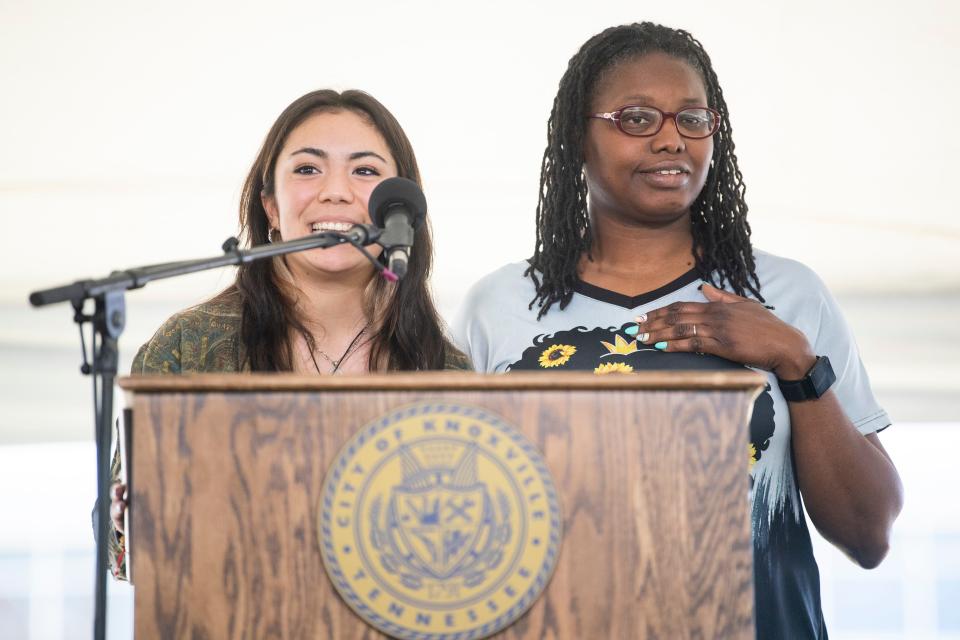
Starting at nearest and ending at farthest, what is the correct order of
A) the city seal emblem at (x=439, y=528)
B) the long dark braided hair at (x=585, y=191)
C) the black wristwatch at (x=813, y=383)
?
the city seal emblem at (x=439, y=528)
the black wristwatch at (x=813, y=383)
the long dark braided hair at (x=585, y=191)

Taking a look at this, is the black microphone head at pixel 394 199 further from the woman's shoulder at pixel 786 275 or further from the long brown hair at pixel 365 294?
the woman's shoulder at pixel 786 275

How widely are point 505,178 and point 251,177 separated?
5.62ft

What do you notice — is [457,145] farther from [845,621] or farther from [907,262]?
[845,621]

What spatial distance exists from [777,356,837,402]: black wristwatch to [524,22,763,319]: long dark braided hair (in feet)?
0.70

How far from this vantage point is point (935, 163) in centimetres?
384

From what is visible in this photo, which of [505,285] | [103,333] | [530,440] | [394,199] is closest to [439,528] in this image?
[530,440]

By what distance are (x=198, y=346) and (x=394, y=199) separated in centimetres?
68

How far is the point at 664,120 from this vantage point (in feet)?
6.86

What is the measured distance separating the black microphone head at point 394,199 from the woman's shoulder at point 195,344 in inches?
24.9

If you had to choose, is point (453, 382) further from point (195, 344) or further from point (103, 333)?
point (195, 344)

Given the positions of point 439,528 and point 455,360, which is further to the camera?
point 455,360

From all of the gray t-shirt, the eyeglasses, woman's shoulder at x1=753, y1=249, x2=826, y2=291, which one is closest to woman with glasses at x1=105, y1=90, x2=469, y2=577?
the gray t-shirt

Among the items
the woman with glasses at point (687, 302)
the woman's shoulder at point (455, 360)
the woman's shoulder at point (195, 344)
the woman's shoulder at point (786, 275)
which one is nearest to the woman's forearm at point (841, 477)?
the woman with glasses at point (687, 302)

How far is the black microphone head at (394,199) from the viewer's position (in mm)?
1610
